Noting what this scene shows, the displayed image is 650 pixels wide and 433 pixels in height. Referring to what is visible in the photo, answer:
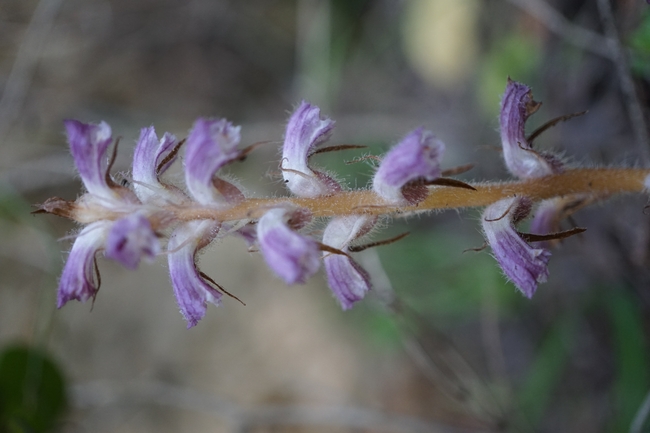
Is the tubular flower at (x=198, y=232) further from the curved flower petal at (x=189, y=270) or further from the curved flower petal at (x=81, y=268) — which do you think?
the curved flower petal at (x=81, y=268)

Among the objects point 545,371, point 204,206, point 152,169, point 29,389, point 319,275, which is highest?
point 319,275

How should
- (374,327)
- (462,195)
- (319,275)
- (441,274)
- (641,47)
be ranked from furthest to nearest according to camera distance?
(319,275), (374,327), (441,274), (641,47), (462,195)

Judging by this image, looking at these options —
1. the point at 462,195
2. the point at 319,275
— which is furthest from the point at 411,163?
the point at 319,275

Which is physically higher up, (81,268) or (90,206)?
(90,206)

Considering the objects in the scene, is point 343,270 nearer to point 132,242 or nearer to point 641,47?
point 132,242

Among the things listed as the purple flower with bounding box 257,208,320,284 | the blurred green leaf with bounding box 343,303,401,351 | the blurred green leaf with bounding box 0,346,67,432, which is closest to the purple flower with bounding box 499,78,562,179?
the purple flower with bounding box 257,208,320,284

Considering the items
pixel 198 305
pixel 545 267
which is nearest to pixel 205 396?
pixel 198 305

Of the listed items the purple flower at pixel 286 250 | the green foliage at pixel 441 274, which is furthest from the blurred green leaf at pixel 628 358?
the purple flower at pixel 286 250

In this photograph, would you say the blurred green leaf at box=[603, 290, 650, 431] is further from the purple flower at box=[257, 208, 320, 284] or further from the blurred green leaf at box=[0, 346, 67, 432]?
the blurred green leaf at box=[0, 346, 67, 432]
